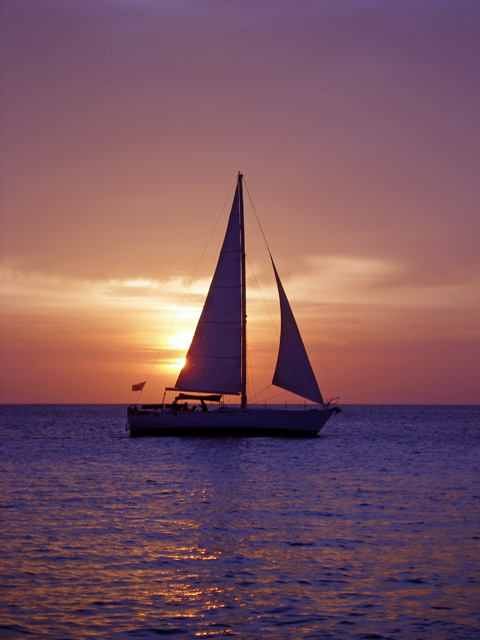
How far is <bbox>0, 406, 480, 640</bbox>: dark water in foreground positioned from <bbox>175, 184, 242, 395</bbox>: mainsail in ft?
66.4

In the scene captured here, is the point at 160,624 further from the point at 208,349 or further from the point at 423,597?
the point at 208,349

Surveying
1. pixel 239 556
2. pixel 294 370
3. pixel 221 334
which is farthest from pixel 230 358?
pixel 239 556

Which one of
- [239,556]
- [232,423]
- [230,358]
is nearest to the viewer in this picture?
[239,556]

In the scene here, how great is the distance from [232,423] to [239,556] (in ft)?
119

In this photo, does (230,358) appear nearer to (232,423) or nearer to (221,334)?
(221,334)

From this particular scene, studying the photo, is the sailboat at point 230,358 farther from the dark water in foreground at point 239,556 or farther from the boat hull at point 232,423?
the dark water in foreground at point 239,556

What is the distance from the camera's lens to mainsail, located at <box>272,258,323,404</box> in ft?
197

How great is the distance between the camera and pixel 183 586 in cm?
1714

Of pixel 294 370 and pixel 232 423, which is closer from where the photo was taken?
pixel 232 423

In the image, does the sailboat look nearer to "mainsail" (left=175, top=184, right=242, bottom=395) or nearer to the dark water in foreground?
"mainsail" (left=175, top=184, right=242, bottom=395)

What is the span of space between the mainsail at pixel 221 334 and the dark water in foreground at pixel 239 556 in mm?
20235

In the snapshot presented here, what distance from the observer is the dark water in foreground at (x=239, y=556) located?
576 inches

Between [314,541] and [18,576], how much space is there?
8.42m

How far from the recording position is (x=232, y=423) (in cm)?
5622
